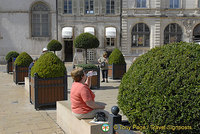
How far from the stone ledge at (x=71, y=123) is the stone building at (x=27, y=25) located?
64.9ft

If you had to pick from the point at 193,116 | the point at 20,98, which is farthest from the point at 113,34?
the point at 193,116

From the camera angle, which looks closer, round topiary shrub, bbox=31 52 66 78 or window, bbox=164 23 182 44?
round topiary shrub, bbox=31 52 66 78

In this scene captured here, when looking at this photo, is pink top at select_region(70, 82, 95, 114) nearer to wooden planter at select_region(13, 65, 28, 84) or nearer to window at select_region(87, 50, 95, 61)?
wooden planter at select_region(13, 65, 28, 84)

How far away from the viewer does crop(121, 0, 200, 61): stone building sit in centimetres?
2403

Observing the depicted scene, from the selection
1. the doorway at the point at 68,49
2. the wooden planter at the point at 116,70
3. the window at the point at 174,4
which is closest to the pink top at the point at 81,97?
the wooden planter at the point at 116,70

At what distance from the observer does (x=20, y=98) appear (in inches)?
321

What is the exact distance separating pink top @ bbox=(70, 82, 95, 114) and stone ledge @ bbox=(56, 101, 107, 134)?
178 millimetres

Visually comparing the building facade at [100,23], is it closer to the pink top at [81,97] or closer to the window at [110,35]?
the window at [110,35]

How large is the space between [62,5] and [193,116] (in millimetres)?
23085

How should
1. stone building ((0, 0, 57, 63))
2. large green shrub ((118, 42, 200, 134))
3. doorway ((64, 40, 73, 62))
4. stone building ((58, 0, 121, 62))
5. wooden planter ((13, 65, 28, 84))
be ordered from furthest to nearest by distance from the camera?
doorway ((64, 40, 73, 62)) < stone building ((58, 0, 121, 62)) < stone building ((0, 0, 57, 63)) < wooden planter ((13, 65, 28, 84)) < large green shrub ((118, 42, 200, 134))

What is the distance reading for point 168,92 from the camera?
272 centimetres

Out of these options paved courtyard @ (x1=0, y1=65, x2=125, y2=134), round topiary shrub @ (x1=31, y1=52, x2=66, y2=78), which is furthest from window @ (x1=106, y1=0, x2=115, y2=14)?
round topiary shrub @ (x1=31, y1=52, x2=66, y2=78)

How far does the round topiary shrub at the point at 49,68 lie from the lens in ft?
21.5

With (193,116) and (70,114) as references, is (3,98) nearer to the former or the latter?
(70,114)
